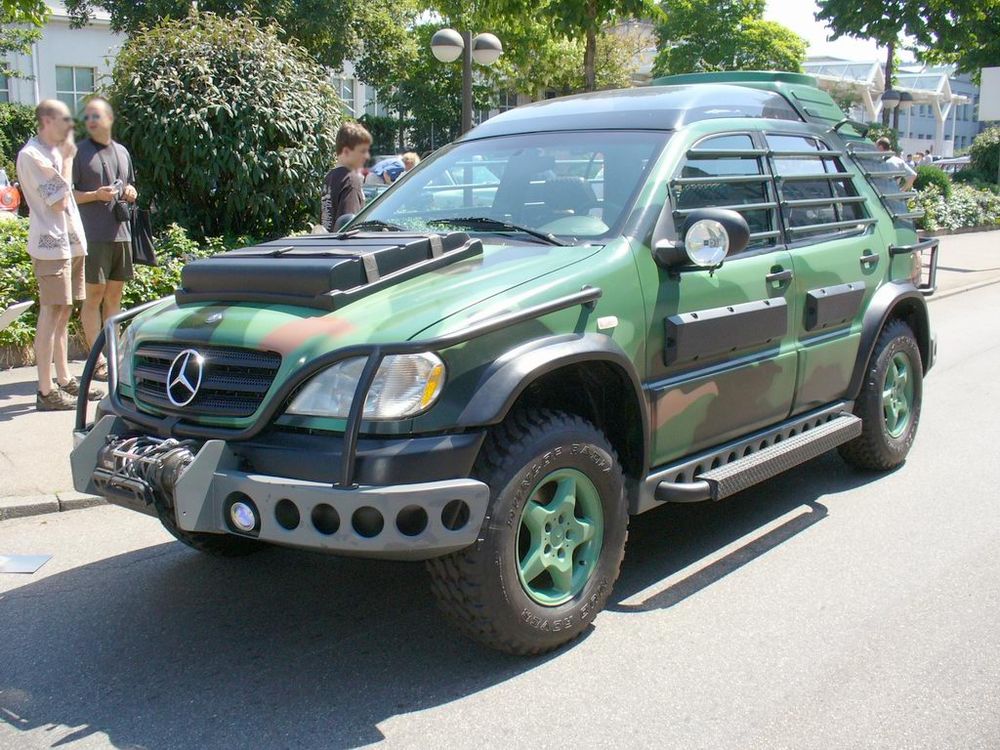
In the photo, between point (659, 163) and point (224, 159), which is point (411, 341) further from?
point (224, 159)

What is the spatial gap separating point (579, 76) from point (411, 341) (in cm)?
3986

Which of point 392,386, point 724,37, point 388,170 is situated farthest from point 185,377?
point 724,37

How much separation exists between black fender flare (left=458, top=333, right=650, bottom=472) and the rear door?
4.79ft

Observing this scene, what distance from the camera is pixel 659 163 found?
4445 mm

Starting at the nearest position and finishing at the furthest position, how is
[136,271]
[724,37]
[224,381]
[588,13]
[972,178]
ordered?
[224,381]
[136,271]
[588,13]
[972,178]
[724,37]

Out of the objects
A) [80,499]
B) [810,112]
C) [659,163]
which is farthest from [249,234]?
[659,163]

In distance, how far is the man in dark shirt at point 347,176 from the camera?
309 inches

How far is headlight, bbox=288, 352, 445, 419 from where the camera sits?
3.35m

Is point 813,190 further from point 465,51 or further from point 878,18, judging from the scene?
point 878,18

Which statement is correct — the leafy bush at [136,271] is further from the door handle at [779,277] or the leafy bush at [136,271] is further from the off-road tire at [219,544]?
the door handle at [779,277]

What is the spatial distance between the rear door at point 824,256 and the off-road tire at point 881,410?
24cm

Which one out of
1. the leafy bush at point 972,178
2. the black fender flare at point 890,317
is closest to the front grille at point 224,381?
the black fender flare at point 890,317

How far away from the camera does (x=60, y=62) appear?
126 feet

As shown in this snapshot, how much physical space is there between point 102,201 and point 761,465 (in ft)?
17.5
